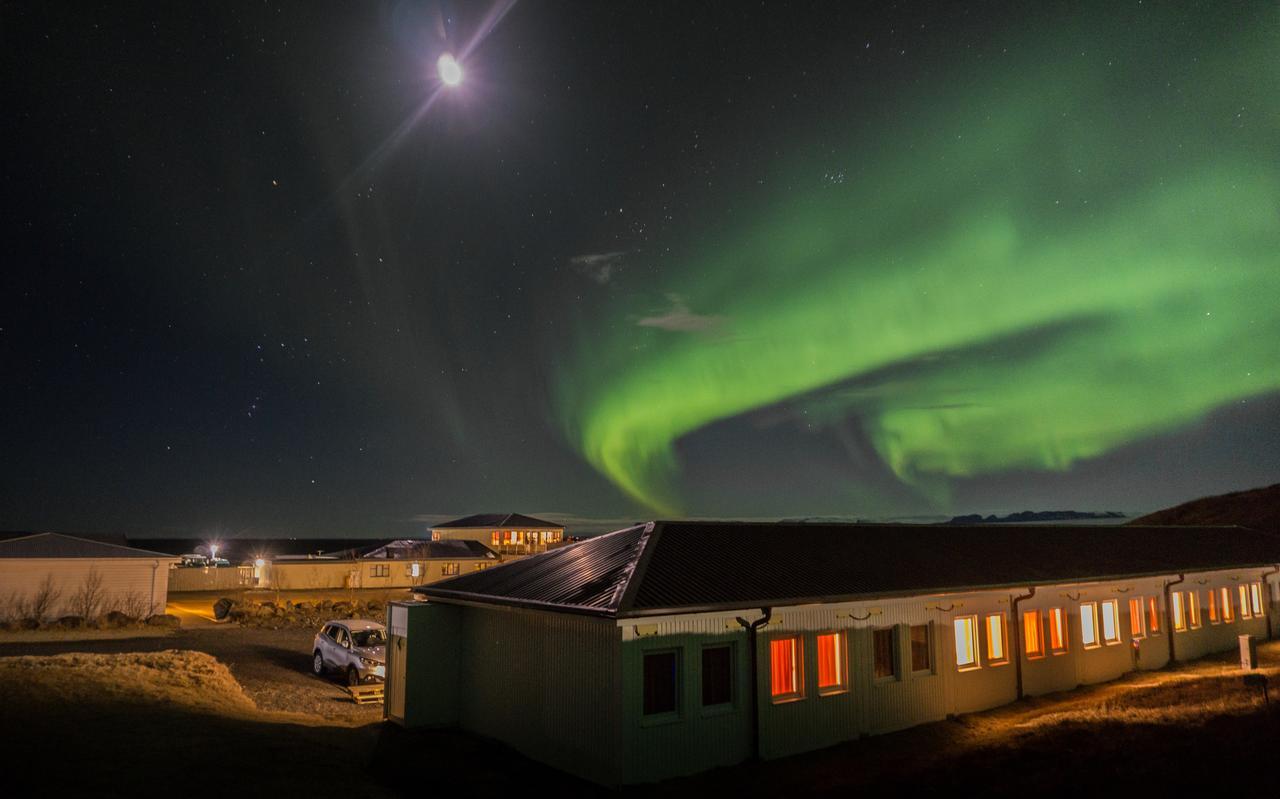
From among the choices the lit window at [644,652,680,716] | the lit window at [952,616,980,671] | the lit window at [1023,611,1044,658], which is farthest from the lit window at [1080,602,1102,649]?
the lit window at [644,652,680,716]

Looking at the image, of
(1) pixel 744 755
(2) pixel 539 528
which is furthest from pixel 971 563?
A: (2) pixel 539 528

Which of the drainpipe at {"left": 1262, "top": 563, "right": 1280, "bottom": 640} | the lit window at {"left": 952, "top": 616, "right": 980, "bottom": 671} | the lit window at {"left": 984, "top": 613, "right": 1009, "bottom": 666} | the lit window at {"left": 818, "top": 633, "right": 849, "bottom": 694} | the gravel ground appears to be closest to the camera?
the lit window at {"left": 818, "top": 633, "right": 849, "bottom": 694}

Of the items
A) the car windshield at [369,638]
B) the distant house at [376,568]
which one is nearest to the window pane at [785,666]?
the car windshield at [369,638]

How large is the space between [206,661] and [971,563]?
2153 cm

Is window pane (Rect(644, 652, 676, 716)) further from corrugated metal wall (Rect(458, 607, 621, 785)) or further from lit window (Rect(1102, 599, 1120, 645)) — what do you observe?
lit window (Rect(1102, 599, 1120, 645))

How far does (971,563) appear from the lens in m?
20.4

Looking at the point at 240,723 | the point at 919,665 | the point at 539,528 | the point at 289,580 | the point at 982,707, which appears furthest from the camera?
the point at 539,528

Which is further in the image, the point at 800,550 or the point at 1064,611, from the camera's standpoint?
the point at 1064,611

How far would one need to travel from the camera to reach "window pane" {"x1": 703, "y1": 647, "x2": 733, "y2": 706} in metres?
13.5

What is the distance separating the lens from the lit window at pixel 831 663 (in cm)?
1514

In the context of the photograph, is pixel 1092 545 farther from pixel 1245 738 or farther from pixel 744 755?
pixel 744 755

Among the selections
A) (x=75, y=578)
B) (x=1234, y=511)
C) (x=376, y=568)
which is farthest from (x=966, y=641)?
(x=1234, y=511)

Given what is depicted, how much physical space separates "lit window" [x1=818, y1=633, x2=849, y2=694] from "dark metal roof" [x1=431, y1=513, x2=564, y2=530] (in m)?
70.1

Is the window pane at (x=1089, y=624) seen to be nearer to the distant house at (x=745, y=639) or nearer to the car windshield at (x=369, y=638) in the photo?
the distant house at (x=745, y=639)
